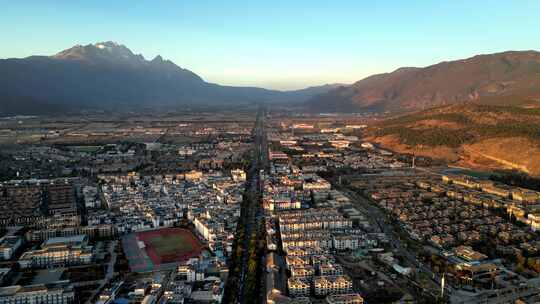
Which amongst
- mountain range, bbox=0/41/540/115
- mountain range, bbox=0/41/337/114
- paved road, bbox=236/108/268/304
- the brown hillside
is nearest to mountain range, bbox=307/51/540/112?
mountain range, bbox=0/41/540/115

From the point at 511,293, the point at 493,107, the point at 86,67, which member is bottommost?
the point at 511,293

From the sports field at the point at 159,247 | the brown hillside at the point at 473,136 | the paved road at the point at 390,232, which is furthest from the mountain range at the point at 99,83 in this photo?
the paved road at the point at 390,232

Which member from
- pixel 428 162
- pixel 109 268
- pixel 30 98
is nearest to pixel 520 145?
pixel 428 162

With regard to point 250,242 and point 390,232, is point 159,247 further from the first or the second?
point 390,232

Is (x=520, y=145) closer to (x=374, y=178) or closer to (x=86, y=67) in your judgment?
(x=374, y=178)

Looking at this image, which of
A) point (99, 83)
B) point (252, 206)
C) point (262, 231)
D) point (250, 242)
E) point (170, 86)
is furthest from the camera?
point (170, 86)

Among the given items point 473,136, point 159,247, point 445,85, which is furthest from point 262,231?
point 445,85

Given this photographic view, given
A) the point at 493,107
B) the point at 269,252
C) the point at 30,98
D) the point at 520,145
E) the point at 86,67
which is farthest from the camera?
the point at 86,67
